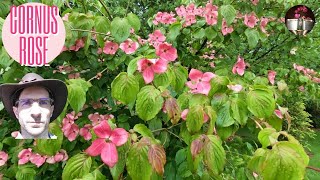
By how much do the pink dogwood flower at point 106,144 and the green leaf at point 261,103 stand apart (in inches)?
10.3

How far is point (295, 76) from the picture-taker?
227 cm

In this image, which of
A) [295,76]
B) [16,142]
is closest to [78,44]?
[16,142]

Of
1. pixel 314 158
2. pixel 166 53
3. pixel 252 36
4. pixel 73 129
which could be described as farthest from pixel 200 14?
pixel 314 158

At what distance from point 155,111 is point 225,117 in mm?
154

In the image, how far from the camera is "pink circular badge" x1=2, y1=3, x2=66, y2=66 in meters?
0.54

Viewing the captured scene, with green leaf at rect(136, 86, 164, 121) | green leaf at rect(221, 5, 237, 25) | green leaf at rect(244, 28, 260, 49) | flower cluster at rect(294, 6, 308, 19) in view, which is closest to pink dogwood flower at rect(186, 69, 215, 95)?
Answer: green leaf at rect(136, 86, 164, 121)

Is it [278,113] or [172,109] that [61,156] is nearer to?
[172,109]

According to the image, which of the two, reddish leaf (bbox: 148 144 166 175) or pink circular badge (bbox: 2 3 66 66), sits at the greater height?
pink circular badge (bbox: 2 3 66 66)

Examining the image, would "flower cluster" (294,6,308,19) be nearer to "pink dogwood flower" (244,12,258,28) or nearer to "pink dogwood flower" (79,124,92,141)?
"pink dogwood flower" (244,12,258,28)

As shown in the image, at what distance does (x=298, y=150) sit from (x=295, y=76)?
1768 mm

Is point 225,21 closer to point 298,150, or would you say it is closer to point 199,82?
point 199,82

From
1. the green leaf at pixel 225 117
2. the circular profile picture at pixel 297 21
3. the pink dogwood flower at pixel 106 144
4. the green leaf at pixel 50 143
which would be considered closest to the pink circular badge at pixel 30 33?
the pink dogwood flower at pixel 106 144

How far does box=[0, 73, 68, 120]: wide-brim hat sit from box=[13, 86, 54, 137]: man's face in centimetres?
1

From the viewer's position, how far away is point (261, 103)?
29.5 inches
